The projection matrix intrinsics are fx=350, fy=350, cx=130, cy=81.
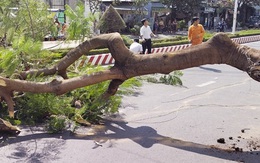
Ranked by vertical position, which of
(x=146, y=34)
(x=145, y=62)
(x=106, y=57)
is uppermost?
(x=146, y=34)

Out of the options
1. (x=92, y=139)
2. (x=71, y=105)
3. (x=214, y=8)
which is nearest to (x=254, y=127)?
(x=92, y=139)

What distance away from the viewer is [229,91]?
28.3ft

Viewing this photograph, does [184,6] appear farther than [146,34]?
Yes

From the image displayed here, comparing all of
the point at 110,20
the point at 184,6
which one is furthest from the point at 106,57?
the point at 184,6

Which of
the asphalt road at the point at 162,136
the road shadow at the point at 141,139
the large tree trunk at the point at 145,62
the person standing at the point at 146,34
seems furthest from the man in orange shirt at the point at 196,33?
the large tree trunk at the point at 145,62

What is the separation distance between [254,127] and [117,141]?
2429 mm

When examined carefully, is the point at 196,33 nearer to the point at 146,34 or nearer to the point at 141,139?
the point at 146,34

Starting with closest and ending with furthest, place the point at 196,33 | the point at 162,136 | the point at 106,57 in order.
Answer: the point at 162,136 < the point at 196,33 < the point at 106,57

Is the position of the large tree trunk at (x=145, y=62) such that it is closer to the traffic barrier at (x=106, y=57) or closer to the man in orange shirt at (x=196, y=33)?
the traffic barrier at (x=106, y=57)

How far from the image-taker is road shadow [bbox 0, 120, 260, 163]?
15.4 ft

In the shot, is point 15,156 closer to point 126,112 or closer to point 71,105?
point 71,105

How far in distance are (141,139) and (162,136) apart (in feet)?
1.21

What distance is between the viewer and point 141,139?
5230 mm

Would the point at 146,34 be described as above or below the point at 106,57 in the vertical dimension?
above
